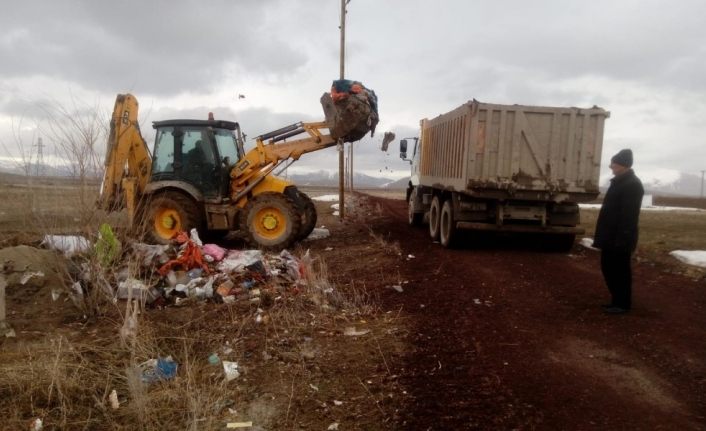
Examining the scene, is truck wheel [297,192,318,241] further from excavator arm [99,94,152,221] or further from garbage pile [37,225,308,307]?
excavator arm [99,94,152,221]

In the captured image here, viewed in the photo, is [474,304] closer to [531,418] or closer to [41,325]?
[531,418]

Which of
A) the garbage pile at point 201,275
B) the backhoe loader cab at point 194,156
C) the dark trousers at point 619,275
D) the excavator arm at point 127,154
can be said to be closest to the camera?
the dark trousers at point 619,275

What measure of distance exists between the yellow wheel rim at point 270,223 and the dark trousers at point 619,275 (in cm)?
594

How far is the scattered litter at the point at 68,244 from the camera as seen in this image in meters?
5.89

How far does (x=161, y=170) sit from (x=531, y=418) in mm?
8712

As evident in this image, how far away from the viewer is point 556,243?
9.88m

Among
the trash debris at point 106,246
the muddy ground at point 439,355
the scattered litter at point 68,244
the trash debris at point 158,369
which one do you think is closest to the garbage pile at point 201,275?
the trash debris at point 106,246

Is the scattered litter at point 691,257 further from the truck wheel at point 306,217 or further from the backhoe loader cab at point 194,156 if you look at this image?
the backhoe loader cab at point 194,156

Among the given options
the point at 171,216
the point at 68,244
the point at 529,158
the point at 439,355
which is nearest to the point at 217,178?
the point at 171,216

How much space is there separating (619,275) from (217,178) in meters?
7.21

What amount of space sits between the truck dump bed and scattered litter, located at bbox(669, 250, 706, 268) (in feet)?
6.47

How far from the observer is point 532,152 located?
29.5 feet

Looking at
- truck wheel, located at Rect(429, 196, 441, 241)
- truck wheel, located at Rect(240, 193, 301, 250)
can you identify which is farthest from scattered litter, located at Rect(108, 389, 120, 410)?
truck wheel, located at Rect(429, 196, 441, 241)

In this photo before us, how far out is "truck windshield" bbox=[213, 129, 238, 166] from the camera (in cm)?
1024
